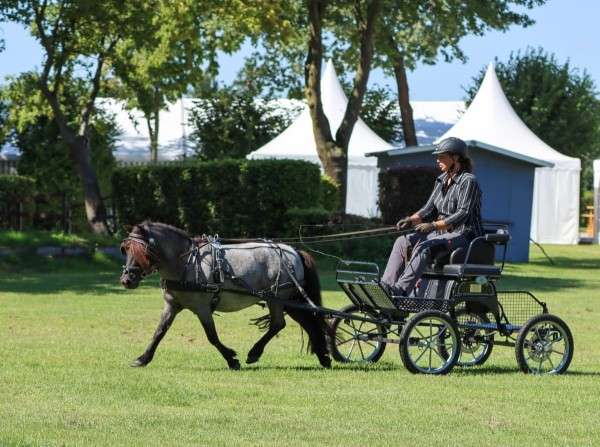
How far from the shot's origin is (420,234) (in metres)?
12.0

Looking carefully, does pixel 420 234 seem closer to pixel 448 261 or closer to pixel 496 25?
pixel 448 261

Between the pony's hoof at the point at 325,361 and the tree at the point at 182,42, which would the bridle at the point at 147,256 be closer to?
the pony's hoof at the point at 325,361

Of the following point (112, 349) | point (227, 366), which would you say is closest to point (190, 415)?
point (227, 366)

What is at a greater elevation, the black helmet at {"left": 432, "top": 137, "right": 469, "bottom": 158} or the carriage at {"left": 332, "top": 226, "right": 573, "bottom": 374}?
the black helmet at {"left": 432, "top": 137, "right": 469, "bottom": 158}

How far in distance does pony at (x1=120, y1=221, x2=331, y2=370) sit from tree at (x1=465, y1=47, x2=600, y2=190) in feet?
155

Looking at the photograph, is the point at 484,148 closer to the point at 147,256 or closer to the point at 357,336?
the point at 357,336

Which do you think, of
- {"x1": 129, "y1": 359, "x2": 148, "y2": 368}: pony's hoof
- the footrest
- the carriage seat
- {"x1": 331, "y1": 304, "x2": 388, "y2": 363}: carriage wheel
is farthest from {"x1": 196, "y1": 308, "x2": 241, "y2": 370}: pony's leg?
the carriage seat

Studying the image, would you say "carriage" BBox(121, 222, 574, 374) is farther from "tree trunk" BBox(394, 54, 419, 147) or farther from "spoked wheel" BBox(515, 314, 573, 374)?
"tree trunk" BBox(394, 54, 419, 147)

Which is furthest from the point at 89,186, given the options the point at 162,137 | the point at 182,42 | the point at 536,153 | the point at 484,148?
the point at 162,137

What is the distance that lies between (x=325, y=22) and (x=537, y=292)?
17877 millimetres

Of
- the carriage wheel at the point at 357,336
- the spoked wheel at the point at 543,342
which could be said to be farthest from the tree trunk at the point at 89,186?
the spoked wheel at the point at 543,342

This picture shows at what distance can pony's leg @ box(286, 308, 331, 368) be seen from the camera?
12164 millimetres

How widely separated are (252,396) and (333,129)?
3489 cm

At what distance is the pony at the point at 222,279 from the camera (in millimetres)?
11695
